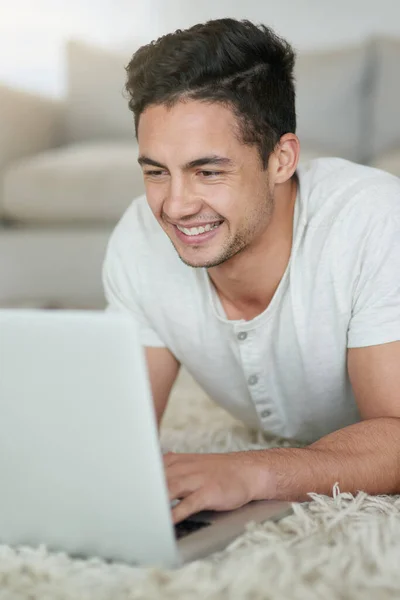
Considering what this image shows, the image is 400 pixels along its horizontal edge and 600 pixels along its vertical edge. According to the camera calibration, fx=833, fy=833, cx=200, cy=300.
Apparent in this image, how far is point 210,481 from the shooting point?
86 centimetres

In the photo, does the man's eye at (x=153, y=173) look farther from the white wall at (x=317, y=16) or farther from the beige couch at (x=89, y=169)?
the white wall at (x=317, y=16)

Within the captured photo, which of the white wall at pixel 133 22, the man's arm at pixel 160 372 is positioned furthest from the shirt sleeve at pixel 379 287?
the white wall at pixel 133 22


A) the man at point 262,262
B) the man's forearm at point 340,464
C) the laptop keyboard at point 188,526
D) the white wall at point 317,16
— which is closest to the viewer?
the laptop keyboard at point 188,526

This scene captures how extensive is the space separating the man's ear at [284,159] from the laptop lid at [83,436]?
64 centimetres

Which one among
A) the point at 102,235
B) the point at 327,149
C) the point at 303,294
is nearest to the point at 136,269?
the point at 303,294

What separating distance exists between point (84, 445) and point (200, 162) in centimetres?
51

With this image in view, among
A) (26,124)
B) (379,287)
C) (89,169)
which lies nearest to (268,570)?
(379,287)

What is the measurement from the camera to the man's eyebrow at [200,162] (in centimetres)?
110

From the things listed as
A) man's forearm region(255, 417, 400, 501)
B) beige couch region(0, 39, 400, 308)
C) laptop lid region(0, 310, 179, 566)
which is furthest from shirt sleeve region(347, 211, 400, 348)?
beige couch region(0, 39, 400, 308)

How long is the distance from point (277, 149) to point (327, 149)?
1386mm

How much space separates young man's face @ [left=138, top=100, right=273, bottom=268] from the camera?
110 centimetres

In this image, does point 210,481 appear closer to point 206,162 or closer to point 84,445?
point 84,445

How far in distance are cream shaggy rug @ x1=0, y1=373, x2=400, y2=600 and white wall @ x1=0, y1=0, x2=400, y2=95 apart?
2.47m

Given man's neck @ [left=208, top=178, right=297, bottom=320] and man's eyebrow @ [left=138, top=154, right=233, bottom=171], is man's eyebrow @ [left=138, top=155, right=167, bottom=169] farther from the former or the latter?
man's neck @ [left=208, top=178, right=297, bottom=320]
